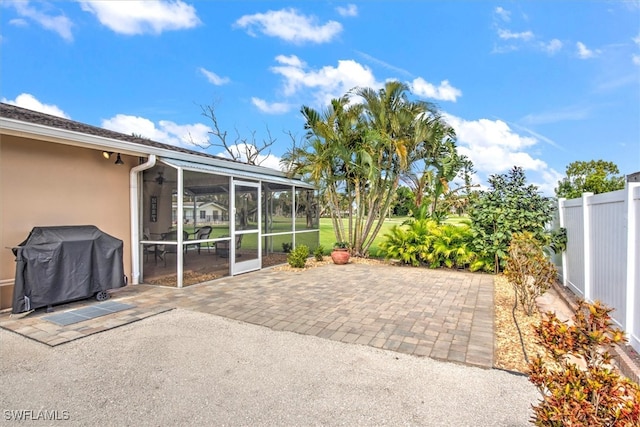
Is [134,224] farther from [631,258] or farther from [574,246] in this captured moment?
[574,246]

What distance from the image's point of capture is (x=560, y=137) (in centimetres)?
1327

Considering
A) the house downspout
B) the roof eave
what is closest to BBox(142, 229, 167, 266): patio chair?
the house downspout

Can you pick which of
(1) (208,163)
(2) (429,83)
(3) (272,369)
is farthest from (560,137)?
(3) (272,369)

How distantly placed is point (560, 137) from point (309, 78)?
1257 cm

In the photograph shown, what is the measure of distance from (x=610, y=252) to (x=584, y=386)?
3317 mm

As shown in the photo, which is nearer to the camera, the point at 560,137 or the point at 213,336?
the point at 213,336

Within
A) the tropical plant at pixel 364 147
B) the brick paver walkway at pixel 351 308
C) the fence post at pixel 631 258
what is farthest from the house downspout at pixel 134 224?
the fence post at pixel 631 258

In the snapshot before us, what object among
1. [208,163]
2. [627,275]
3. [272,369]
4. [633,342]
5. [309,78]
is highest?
[309,78]

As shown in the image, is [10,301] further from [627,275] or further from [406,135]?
[406,135]

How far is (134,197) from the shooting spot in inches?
274

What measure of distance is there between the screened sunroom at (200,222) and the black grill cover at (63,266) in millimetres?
1228

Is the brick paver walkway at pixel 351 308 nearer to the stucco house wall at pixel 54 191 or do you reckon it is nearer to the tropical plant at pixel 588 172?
the stucco house wall at pixel 54 191

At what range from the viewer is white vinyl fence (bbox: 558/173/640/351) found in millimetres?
3324

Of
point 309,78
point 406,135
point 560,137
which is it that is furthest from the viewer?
point 309,78
